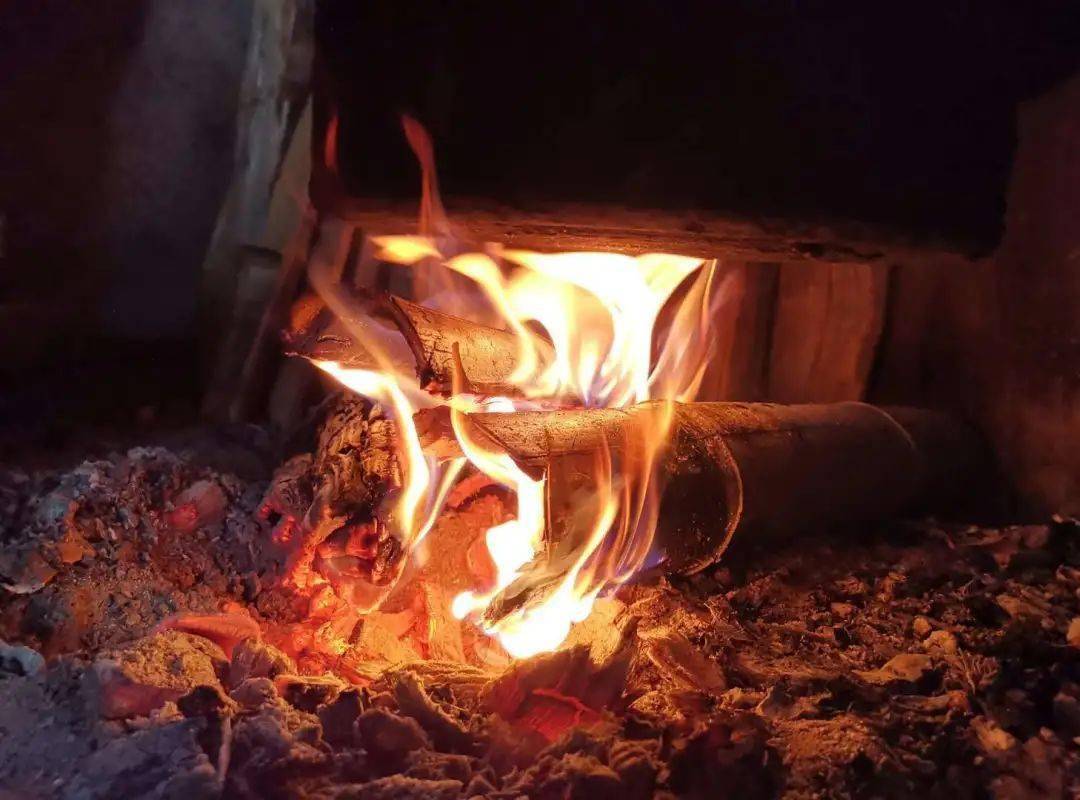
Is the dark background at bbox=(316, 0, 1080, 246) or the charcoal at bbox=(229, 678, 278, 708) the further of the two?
the dark background at bbox=(316, 0, 1080, 246)

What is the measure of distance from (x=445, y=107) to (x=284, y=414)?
1974 mm

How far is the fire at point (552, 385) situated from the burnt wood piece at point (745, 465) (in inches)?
1.0

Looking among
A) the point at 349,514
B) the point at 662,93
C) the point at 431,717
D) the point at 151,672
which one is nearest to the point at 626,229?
the point at 662,93

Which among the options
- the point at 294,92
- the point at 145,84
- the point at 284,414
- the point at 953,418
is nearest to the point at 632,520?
the point at 953,418

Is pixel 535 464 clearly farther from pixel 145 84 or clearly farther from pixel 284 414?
pixel 145 84

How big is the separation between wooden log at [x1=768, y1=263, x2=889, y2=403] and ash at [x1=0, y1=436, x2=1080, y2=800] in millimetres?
760

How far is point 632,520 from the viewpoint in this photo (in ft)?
6.62

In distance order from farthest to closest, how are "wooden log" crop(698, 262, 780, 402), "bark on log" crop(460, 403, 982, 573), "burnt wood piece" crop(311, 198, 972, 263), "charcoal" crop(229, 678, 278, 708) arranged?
"wooden log" crop(698, 262, 780, 402)
"burnt wood piece" crop(311, 198, 972, 263)
"bark on log" crop(460, 403, 982, 573)
"charcoal" crop(229, 678, 278, 708)

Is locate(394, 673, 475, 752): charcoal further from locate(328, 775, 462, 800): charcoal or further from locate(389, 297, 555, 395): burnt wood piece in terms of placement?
locate(389, 297, 555, 395): burnt wood piece

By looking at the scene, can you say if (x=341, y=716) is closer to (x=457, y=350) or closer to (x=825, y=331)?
(x=457, y=350)

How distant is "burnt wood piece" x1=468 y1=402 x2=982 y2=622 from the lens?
1944 mm

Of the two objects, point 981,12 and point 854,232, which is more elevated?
point 981,12

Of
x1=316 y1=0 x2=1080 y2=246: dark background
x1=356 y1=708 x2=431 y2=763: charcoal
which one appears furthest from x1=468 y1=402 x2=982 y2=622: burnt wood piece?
x1=316 y1=0 x2=1080 y2=246: dark background

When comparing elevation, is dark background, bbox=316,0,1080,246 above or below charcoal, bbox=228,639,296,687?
above
